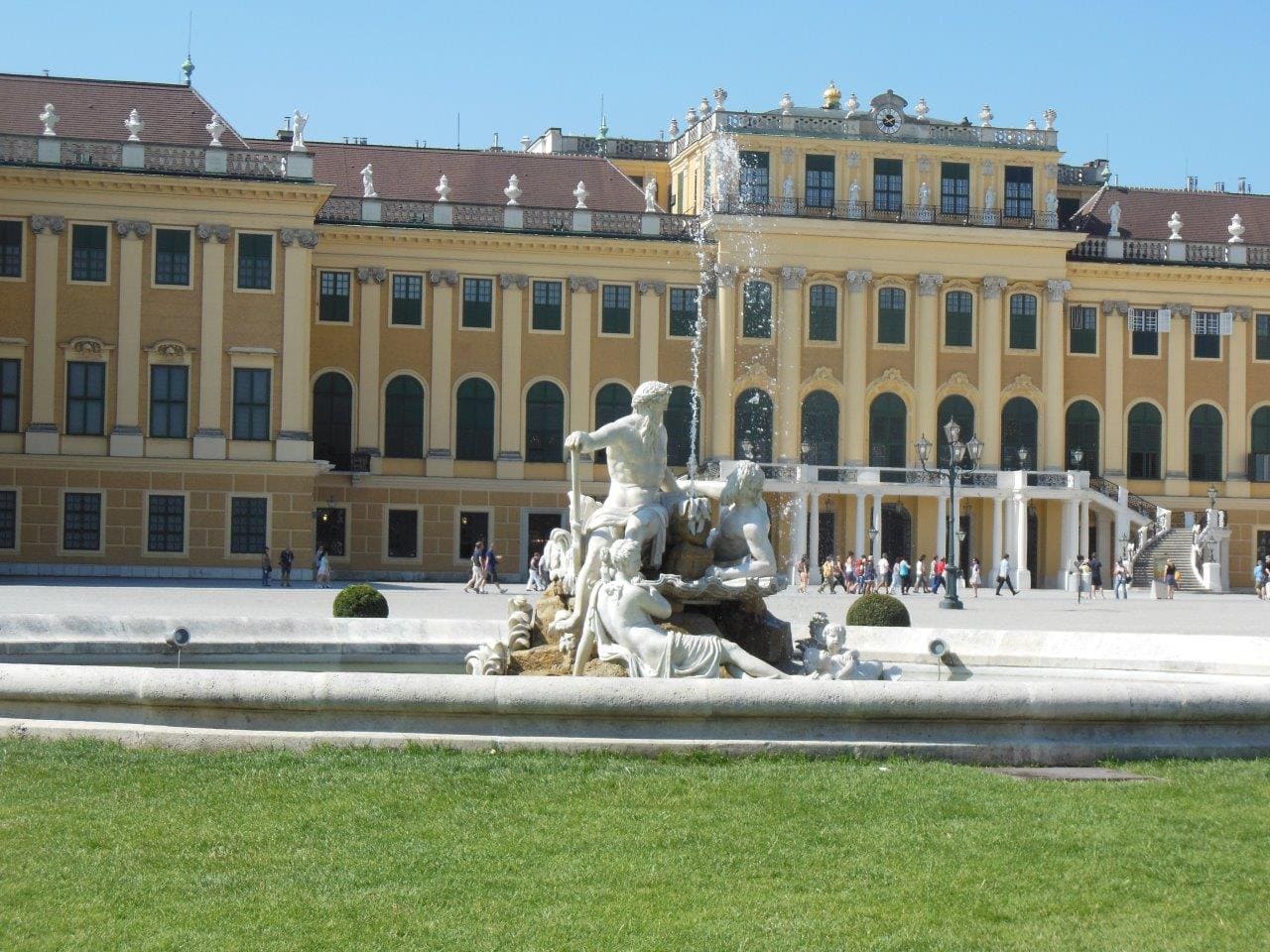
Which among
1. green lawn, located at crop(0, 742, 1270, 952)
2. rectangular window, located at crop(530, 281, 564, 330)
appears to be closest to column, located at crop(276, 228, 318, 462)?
rectangular window, located at crop(530, 281, 564, 330)

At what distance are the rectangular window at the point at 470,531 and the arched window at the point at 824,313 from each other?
441 inches

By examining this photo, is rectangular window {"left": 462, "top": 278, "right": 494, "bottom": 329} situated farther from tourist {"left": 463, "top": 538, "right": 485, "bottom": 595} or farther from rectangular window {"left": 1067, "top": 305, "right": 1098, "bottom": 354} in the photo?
rectangular window {"left": 1067, "top": 305, "right": 1098, "bottom": 354}

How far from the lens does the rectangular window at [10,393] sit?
49500 mm

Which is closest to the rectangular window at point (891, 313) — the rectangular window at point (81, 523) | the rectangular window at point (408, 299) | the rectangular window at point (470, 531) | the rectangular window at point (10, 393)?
the rectangular window at point (470, 531)

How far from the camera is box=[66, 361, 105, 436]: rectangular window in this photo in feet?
164

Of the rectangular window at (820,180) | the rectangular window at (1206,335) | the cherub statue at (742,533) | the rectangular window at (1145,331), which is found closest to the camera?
the cherub statue at (742,533)

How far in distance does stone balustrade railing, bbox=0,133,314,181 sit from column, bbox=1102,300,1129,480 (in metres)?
25.4

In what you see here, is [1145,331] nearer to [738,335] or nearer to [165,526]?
[738,335]

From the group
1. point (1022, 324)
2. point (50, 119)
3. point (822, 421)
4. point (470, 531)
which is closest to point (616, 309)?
point (822, 421)

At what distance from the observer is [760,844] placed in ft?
29.6

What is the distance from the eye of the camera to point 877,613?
23047 mm

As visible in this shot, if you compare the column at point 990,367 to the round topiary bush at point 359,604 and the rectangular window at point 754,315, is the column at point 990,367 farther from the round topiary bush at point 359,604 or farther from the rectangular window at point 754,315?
the round topiary bush at point 359,604

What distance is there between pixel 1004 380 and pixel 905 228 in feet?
18.4

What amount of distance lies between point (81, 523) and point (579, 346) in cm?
1556
